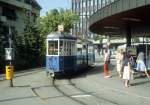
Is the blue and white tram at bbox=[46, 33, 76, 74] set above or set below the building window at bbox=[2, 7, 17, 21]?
A: below

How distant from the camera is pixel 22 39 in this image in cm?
4628

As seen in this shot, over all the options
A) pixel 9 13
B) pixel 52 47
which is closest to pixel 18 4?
pixel 9 13

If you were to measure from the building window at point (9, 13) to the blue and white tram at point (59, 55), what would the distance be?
32581 mm

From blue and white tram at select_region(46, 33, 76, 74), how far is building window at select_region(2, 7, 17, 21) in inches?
1283

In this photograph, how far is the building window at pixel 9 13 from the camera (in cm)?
6046

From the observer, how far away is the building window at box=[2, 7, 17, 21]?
198 ft

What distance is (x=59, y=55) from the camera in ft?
89.9

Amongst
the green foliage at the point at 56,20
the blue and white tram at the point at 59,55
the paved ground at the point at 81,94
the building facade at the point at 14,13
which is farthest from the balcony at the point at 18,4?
the paved ground at the point at 81,94

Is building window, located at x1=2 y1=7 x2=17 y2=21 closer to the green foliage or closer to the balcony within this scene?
the balcony

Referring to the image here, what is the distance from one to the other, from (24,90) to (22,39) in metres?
25.9

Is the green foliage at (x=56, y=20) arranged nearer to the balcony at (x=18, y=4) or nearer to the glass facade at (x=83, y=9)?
the balcony at (x=18, y=4)

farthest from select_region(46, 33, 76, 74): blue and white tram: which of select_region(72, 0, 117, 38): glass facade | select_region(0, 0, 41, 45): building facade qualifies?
select_region(72, 0, 117, 38): glass facade

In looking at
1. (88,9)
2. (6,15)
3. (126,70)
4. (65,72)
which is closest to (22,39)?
(6,15)

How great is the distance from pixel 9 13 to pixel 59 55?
3606 cm
